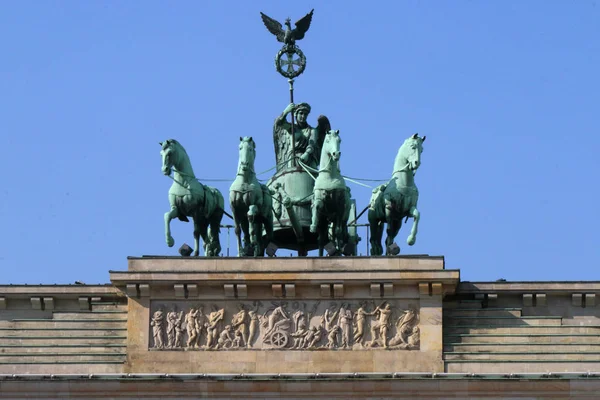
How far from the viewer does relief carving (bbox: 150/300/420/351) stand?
5869cm

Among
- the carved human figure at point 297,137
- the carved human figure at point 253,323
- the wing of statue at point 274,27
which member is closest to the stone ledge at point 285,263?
the carved human figure at point 253,323

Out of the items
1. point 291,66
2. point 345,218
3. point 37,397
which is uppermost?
point 291,66

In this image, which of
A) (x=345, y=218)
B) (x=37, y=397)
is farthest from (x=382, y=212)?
(x=37, y=397)

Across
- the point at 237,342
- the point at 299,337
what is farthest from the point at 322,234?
the point at 237,342

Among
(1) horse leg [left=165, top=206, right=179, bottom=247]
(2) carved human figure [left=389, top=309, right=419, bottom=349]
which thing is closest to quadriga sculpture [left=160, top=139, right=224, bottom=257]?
(1) horse leg [left=165, top=206, right=179, bottom=247]

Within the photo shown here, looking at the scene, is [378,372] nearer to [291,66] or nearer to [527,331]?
[527,331]

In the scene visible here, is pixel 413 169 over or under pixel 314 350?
over

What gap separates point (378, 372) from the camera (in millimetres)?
58188

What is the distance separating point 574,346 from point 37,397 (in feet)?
40.0

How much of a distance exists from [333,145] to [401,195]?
6.89 feet

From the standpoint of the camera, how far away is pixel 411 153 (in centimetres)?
6059

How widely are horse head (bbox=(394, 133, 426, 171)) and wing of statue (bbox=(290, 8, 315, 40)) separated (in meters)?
6.60

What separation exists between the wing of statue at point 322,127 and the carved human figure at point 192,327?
26.2 feet

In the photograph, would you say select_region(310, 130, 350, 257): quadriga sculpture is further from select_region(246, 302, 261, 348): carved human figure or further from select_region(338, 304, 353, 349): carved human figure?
select_region(246, 302, 261, 348): carved human figure
